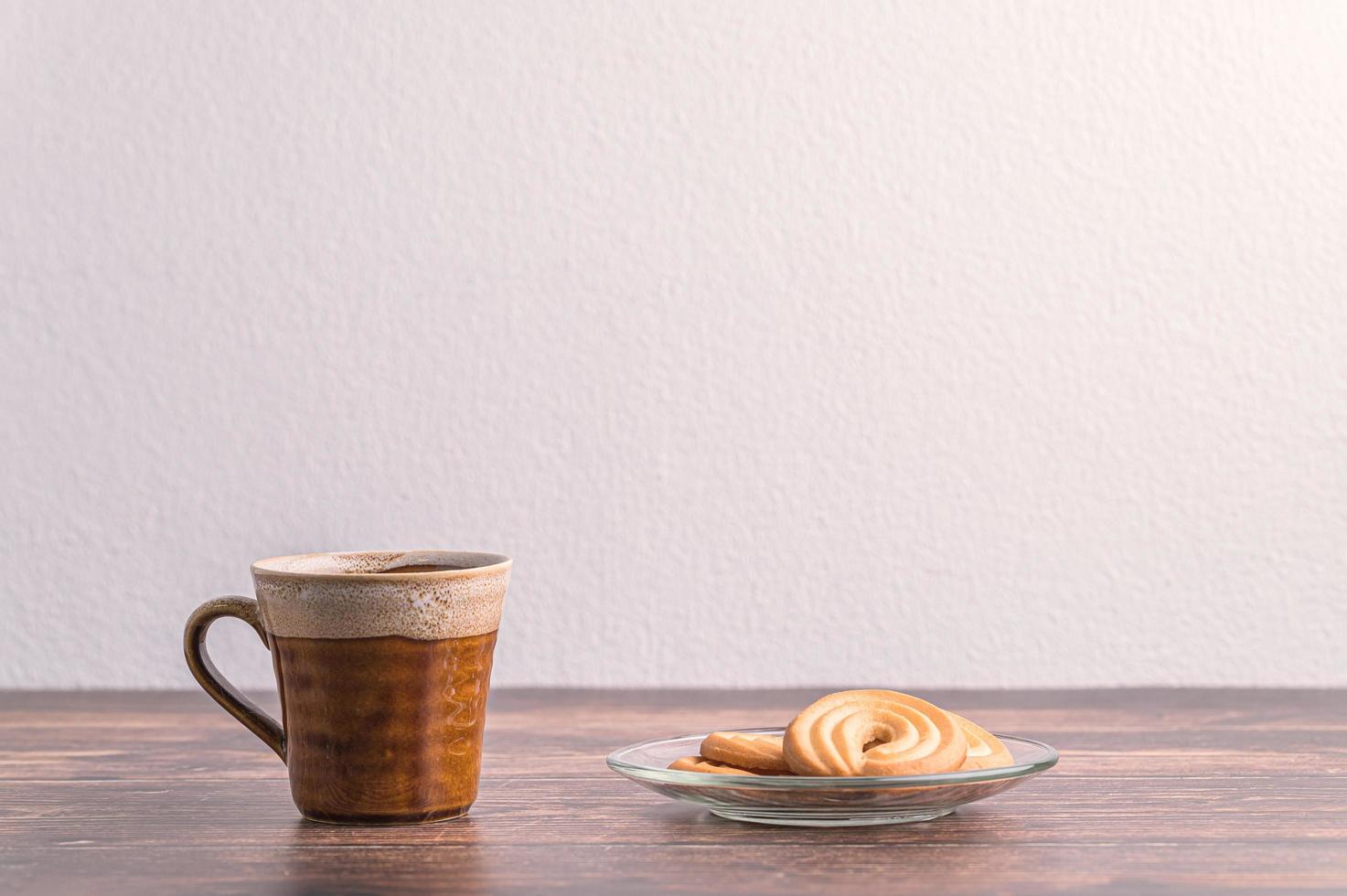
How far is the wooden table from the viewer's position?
45cm

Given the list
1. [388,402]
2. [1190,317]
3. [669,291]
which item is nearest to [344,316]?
[388,402]

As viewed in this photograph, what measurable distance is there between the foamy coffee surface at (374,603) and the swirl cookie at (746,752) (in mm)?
105

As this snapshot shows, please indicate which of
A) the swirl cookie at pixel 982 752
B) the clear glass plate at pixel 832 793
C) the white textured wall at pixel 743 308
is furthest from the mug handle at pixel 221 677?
the white textured wall at pixel 743 308

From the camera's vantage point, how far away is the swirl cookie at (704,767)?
506 millimetres

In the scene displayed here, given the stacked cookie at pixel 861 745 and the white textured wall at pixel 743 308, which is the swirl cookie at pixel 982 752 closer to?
the stacked cookie at pixel 861 745

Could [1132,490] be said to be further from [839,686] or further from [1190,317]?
[839,686]

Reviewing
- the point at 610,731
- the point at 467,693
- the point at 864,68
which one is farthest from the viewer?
the point at 864,68

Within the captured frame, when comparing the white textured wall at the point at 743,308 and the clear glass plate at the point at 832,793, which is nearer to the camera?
the clear glass plate at the point at 832,793

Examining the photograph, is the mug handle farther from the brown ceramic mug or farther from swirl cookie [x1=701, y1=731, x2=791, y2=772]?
swirl cookie [x1=701, y1=731, x2=791, y2=772]

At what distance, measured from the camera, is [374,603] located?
1.60 feet

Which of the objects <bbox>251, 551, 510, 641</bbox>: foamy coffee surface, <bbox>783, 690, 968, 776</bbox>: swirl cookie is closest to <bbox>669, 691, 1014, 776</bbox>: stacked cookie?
<bbox>783, 690, 968, 776</bbox>: swirl cookie

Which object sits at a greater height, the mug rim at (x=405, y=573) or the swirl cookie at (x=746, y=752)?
the mug rim at (x=405, y=573)

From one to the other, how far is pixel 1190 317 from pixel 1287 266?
0.09m

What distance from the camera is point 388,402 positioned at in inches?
39.1
